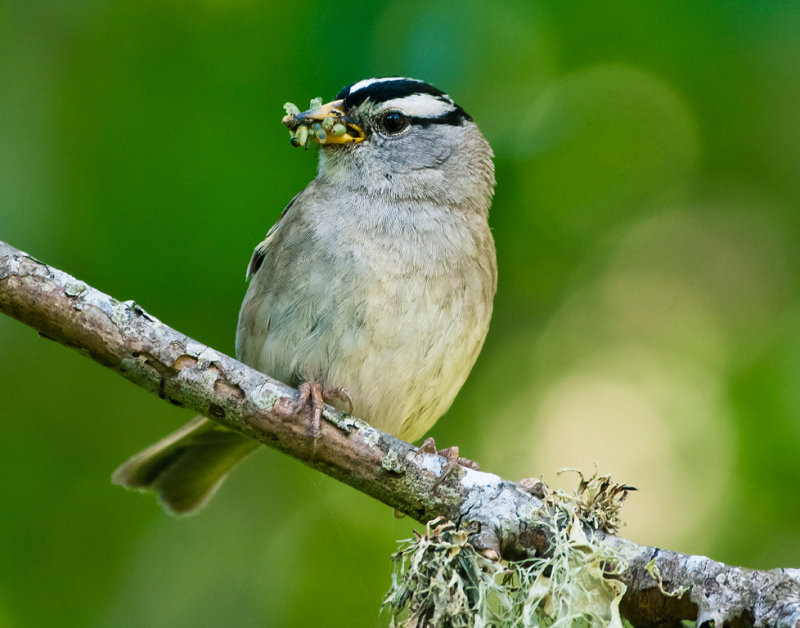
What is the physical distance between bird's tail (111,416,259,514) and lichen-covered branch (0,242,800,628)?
1.49m

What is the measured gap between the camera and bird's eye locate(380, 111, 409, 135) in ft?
14.0

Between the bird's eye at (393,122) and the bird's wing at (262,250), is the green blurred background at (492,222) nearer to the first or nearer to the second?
the bird's wing at (262,250)

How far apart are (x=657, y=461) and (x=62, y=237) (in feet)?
10.0

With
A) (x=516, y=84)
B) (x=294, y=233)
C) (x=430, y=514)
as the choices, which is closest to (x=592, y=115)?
(x=516, y=84)

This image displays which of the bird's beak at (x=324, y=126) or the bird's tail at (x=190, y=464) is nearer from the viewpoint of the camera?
the bird's beak at (x=324, y=126)

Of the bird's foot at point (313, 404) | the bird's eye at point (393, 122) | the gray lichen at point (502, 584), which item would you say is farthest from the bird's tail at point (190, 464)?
the gray lichen at point (502, 584)

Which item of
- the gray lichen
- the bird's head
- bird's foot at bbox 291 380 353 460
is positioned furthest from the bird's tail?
the gray lichen

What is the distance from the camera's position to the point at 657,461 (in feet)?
15.4

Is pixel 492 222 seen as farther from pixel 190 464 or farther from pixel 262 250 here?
pixel 190 464

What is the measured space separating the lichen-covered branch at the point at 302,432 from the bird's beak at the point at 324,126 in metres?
1.33

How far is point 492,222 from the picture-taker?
4414 mm

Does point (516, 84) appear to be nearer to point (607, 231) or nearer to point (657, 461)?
point (607, 231)

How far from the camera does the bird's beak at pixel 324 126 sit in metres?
3.96

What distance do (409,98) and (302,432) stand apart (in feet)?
6.42
